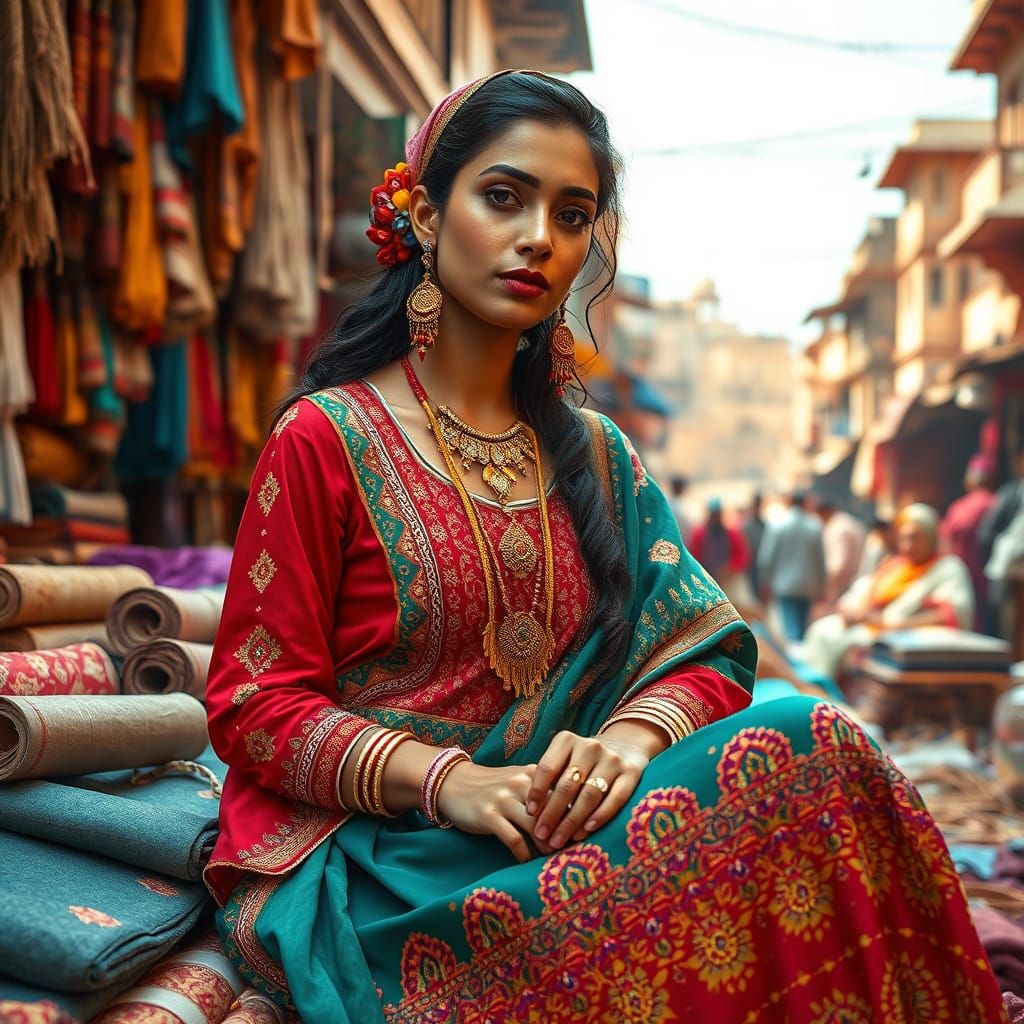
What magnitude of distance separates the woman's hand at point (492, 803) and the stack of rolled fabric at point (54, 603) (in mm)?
1365

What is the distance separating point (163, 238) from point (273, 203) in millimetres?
1039

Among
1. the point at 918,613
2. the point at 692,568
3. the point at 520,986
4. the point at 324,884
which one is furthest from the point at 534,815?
the point at 918,613

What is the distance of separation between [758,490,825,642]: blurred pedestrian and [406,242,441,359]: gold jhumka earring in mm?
11402

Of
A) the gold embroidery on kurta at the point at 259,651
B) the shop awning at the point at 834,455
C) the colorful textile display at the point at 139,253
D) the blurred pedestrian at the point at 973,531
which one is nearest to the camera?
the gold embroidery on kurta at the point at 259,651

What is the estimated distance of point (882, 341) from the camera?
3359cm

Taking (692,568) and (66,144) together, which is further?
(66,144)

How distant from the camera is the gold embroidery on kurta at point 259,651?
2.07 meters

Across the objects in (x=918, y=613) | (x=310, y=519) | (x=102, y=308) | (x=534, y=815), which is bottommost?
(x=918, y=613)

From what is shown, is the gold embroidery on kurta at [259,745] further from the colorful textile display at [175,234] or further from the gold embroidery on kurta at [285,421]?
the colorful textile display at [175,234]

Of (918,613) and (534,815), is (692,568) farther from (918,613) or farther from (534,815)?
(918,613)

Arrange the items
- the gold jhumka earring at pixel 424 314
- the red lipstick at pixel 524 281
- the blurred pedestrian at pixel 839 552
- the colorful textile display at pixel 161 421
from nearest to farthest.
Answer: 1. the red lipstick at pixel 524 281
2. the gold jhumka earring at pixel 424 314
3. the colorful textile display at pixel 161 421
4. the blurred pedestrian at pixel 839 552

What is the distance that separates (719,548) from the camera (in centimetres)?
1306

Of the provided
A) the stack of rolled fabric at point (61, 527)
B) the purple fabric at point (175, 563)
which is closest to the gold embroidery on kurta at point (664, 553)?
the purple fabric at point (175, 563)

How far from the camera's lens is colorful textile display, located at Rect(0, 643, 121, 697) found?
2447 millimetres
